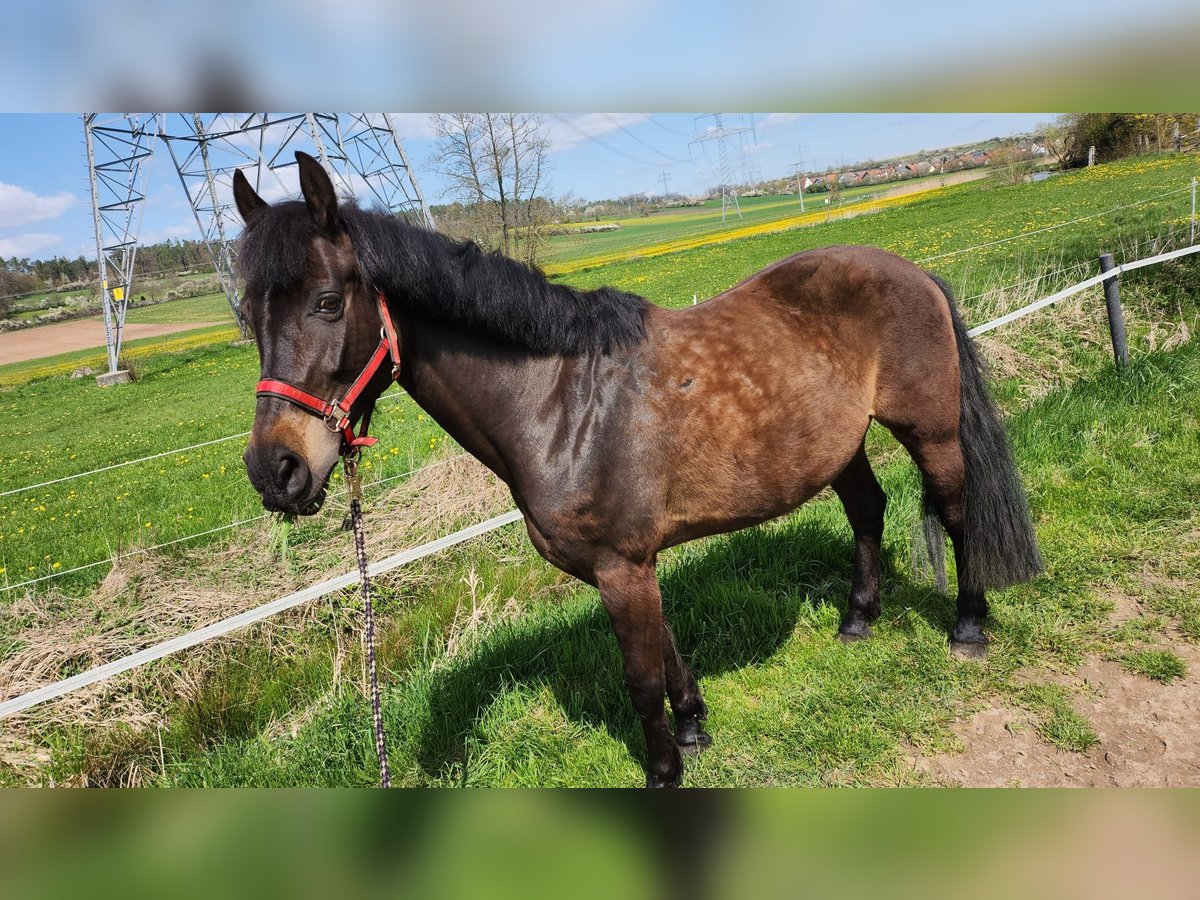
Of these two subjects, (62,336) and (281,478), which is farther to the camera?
(62,336)

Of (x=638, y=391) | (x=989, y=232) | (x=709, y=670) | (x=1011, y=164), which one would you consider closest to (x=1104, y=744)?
(x=709, y=670)

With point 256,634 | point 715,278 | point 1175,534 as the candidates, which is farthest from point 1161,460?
point 715,278

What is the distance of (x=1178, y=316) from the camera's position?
24.2ft

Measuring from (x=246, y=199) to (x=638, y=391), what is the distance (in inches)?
60.0

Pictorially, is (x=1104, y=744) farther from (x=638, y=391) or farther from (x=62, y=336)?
(x=62, y=336)

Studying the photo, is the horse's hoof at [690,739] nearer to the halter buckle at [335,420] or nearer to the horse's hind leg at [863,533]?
the horse's hind leg at [863,533]

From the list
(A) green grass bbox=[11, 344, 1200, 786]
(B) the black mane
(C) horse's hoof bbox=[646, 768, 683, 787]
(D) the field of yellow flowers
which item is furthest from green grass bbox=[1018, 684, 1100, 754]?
(D) the field of yellow flowers

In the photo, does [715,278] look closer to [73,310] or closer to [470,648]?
[470,648]

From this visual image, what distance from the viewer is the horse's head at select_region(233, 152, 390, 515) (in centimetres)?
201

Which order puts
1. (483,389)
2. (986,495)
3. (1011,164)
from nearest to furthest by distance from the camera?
(483,389) → (986,495) → (1011,164)

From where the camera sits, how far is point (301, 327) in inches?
81.7

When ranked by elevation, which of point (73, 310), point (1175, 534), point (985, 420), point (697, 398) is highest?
point (73, 310)

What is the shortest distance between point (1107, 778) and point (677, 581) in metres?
2.23

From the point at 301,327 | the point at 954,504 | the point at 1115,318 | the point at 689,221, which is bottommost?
the point at 954,504
